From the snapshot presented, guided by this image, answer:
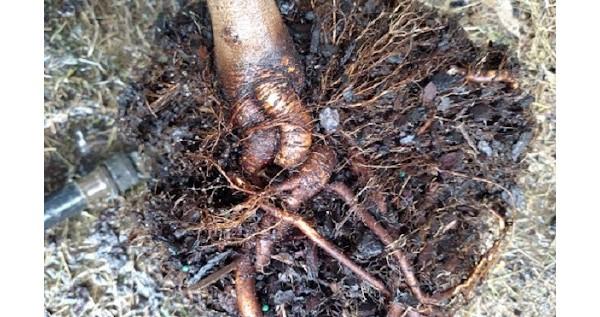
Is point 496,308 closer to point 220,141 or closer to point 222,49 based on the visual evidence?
point 220,141

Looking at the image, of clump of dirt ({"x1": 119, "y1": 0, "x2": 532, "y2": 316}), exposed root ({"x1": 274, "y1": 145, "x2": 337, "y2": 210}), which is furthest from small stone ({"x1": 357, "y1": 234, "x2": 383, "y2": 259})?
exposed root ({"x1": 274, "y1": 145, "x2": 337, "y2": 210})

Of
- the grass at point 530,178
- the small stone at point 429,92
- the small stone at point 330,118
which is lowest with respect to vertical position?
the grass at point 530,178

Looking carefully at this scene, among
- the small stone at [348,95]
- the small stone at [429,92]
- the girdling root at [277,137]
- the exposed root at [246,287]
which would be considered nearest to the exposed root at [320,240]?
the girdling root at [277,137]

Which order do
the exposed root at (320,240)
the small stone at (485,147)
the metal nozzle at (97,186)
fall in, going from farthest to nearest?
the metal nozzle at (97,186)
the small stone at (485,147)
the exposed root at (320,240)

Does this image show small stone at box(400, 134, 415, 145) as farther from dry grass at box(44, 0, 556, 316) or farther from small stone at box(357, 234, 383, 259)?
dry grass at box(44, 0, 556, 316)

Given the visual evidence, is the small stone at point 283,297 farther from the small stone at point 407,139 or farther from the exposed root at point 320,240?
the small stone at point 407,139

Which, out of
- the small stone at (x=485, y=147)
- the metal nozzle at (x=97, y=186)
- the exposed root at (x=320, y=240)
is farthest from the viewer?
the metal nozzle at (x=97, y=186)
